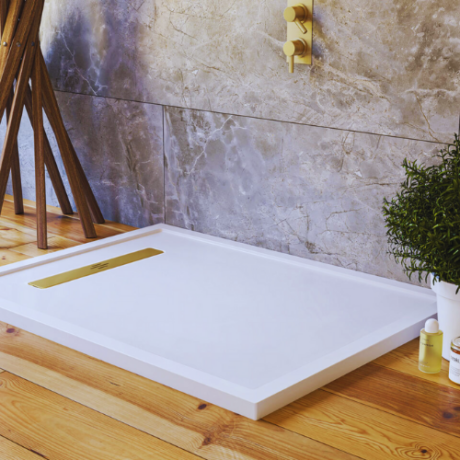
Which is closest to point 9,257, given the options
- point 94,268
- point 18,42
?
point 94,268

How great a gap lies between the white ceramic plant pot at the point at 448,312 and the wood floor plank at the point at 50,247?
138 centimetres

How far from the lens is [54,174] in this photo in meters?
2.67

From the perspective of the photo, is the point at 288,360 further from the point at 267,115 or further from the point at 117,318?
the point at 267,115

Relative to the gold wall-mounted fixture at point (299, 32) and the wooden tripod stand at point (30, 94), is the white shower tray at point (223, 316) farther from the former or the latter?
the gold wall-mounted fixture at point (299, 32)

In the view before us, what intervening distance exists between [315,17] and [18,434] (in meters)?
1.45

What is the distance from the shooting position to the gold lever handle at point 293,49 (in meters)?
2.05

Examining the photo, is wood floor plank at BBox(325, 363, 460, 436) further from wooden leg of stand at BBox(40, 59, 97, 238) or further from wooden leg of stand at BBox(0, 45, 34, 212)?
wooden leg of stand at BBox(0, 45, 34, 212)

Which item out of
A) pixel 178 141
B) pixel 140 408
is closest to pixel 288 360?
pixel 140 408

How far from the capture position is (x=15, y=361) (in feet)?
5.31

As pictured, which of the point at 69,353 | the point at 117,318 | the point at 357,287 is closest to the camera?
the point at 69,353

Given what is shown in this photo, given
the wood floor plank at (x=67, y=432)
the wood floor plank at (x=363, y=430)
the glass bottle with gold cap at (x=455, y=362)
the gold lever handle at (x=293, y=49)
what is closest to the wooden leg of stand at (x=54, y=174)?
the gold lever handle at (x=293, y=49)

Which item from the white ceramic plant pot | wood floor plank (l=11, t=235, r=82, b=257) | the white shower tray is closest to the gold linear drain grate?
the white shower tray

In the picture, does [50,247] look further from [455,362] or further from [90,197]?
[455,362]

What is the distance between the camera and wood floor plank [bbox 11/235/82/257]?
241 cm
